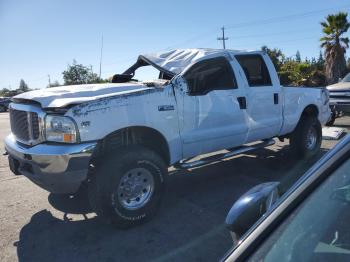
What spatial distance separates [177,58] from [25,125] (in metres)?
2.30

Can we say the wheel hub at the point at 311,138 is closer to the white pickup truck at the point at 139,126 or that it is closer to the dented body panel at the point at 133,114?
the white pickup truck at the point at 139,126

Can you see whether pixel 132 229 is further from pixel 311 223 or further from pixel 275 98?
pixel 275 98

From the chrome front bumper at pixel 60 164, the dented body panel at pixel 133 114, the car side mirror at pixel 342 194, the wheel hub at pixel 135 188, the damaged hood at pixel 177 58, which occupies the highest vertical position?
the damaged hood at pixel 177 58

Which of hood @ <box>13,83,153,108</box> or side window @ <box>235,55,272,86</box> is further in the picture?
side window @ <box>235,55,272,86</box>

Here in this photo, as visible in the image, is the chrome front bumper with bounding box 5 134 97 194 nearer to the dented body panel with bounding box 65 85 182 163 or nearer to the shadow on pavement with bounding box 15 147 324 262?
the dented body panel with bounding box 65 85 182 163

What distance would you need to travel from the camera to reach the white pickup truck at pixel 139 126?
13.5 feet

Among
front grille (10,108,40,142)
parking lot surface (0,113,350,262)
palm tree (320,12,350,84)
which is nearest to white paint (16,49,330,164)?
front grille (10,108,40,142)

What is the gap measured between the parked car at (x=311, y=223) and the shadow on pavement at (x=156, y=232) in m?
0.88

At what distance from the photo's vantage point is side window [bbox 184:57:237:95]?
5.14m

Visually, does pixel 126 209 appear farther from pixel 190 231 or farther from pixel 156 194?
pixel 190 231

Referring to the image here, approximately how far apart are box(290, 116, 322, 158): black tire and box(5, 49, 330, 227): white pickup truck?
0.94 m

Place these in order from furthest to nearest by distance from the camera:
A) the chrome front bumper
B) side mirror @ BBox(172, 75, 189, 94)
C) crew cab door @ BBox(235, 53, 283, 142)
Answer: crew cab door @ BBox(235, 53, 283, 142) < side mirror @ BBox(172, 75, 189, 94) < the chrome front bumper

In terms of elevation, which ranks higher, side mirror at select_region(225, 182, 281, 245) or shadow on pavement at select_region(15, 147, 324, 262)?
side mirror at select_region(225, 182, 281, 245)

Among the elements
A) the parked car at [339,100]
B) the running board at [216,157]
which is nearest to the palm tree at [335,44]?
the parked car at [339,100]
